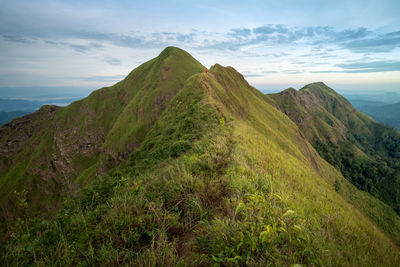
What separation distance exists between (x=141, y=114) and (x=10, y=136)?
107m

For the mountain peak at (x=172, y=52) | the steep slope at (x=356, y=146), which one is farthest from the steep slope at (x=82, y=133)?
the steep slope at (x=356, y=146)

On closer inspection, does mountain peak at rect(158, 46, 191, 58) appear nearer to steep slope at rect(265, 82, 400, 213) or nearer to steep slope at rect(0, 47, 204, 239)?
steep slope at rect(0, 47, 204, 239)

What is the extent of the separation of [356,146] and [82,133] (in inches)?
7223

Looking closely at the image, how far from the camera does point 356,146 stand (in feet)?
418

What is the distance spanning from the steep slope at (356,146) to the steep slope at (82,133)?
48265mm

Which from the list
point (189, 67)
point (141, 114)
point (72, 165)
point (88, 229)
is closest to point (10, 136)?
point (72, 165)

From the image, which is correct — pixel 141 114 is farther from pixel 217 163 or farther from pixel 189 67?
pixel 217 163

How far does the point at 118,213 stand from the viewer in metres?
3.39

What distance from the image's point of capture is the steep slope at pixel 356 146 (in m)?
83.3

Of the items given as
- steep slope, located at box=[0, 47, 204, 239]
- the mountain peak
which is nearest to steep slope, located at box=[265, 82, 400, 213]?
steep slope, located at box=[0, 47, 204, 239]

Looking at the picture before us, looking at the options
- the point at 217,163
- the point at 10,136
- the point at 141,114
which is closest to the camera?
the point at 217,163

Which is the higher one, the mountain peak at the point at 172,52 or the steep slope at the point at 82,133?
the mountain peak at the point at 172,52

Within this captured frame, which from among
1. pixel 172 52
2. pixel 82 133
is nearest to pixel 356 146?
pixel 172 52

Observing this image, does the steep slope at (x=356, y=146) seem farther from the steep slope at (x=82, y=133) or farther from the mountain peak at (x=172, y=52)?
the mountain peak at (x=172, y=52)
